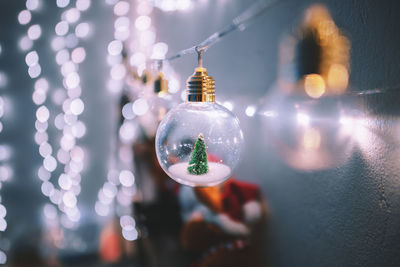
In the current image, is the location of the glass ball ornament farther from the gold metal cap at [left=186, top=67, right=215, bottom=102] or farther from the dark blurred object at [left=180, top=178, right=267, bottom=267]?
the dark blurred object at [left=180, top=178, right=267, bottom=267]

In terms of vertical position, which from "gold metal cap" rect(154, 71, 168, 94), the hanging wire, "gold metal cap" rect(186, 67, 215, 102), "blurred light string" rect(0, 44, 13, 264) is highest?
the hanging wire

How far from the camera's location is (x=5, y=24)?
12.0 feet

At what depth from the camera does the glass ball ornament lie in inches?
29.1

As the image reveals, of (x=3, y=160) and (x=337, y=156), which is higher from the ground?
(x=337, y=156)

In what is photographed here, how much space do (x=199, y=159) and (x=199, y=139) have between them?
56mm

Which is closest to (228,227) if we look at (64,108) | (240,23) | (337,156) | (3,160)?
(337,156)

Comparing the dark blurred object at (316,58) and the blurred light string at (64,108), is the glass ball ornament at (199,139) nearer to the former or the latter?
the dark blurred object at (316,58)

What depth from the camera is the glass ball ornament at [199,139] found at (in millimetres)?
740

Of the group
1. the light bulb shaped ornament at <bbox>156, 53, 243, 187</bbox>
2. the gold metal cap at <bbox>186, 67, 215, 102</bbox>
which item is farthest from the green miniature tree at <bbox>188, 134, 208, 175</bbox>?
the gold metal cap at <bbox>186, 67, 215, 102</bbox>

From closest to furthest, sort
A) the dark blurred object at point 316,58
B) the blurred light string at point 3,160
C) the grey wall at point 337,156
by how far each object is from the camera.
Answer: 1. the grey wall at point 337,156
2. the dark blurred object at point 316,58
3. the blurred light string at point 3,160

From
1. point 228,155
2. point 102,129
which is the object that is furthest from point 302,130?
point 102,129

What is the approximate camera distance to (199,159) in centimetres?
76

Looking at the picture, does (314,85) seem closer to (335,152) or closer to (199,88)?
(335,152)

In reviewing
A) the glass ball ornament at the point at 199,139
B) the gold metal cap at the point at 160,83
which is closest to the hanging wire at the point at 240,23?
the glass ball ornament at the point at 199,139
